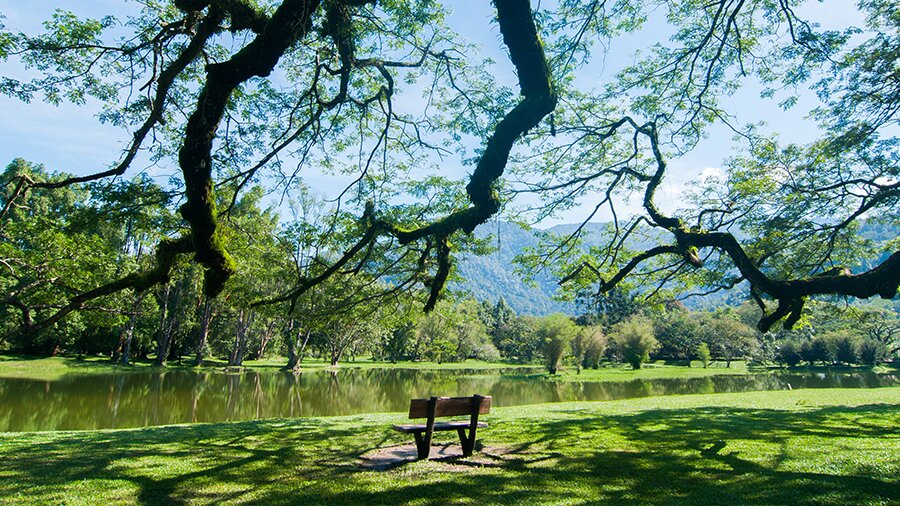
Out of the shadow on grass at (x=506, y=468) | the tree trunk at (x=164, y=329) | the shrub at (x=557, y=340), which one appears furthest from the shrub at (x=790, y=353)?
the tree trunk at (x=164, y=329)

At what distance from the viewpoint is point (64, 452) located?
680cm

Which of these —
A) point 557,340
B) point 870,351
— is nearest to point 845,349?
point 870,351

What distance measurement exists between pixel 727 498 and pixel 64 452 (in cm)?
871

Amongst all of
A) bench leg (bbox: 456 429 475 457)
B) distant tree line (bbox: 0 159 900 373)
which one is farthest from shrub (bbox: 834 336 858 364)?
bench leg (bbox: 456 429 475 457)

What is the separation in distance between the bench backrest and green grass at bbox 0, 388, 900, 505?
0.62 metres

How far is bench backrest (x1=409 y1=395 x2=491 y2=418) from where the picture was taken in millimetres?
6262

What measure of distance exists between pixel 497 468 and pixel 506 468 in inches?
4.4

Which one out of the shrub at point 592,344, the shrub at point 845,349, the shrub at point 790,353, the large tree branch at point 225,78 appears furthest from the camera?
the shrub at point 790,353

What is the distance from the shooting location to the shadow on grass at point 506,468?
4.57 metres

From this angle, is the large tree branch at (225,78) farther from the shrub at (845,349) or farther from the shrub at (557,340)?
the shrub at (845,349)

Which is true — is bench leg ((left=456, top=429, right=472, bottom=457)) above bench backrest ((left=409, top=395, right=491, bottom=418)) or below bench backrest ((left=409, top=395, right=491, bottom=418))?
below

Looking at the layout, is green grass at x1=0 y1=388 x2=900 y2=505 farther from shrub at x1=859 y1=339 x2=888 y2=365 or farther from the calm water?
shrub at x1=859 y1=339 x2=888 y2=365

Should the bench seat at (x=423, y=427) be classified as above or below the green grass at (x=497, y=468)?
above

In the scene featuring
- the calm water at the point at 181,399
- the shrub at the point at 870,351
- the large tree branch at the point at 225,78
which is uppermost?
the large tree branch at the point at 225,78
